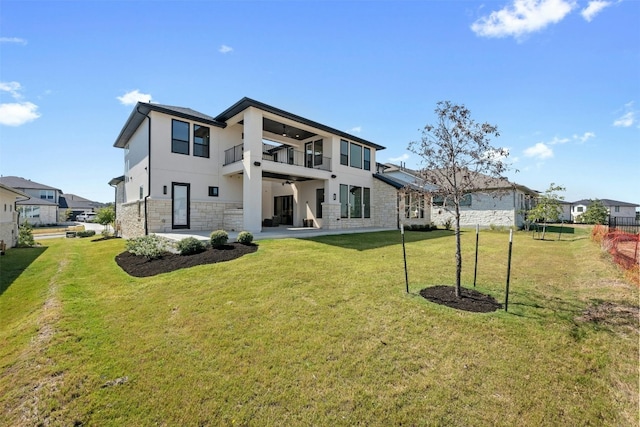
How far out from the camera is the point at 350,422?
263 centimetres

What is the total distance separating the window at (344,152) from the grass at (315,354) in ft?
44.5

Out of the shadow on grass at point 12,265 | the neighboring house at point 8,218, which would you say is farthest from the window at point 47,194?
the shadow on grass at point 12,265

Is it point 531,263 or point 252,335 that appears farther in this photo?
point 531,263

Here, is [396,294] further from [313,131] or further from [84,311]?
[313,131]

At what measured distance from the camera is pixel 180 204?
1469 centimetres

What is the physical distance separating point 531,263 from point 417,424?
8410 millimetres

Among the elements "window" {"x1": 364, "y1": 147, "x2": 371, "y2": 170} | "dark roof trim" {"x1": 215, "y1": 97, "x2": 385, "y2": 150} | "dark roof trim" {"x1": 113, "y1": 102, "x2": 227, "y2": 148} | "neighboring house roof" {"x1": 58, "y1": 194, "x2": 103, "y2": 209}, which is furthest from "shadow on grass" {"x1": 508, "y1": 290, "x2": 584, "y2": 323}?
"neighboring house roof" {"x1": 58, "y1": 194, "x2": 103, "y2": 209}

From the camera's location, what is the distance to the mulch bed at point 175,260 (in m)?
8.00

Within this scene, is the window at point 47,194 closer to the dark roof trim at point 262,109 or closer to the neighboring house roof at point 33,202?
the neighboring house roof at point 33,202

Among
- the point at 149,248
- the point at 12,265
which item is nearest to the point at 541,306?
the point at 149,248

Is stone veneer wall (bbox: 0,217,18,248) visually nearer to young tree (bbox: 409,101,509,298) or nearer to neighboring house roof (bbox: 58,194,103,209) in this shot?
young tree (bbox: 409,101,509,298)

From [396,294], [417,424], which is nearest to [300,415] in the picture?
[417,424]

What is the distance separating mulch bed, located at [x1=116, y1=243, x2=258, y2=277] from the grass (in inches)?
48.4

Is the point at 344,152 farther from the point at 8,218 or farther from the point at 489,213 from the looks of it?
the point at 8,218
